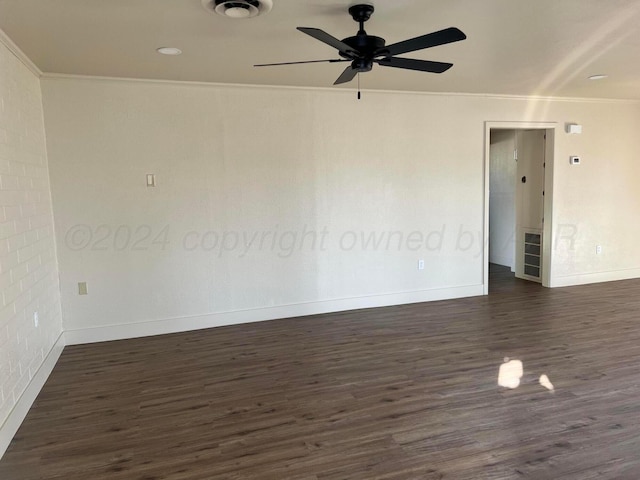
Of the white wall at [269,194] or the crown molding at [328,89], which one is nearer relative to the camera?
the crown molding at [328,89]

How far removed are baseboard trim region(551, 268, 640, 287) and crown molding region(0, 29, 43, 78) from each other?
6.25m

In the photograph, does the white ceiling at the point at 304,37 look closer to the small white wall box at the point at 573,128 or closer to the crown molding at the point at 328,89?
the crown molding at the point at 328,89

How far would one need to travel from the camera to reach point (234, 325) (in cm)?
452

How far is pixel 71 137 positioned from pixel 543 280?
591cm

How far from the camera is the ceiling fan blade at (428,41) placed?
2295mm

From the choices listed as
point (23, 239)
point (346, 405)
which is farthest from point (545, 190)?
point (23, 239)

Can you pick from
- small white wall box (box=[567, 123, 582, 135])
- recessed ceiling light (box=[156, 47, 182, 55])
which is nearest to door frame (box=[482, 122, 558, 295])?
small white wall box (box=[567, 123, 582, 135])


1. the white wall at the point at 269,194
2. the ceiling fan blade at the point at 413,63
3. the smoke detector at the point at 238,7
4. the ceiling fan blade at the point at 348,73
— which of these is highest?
the smoke detector at the point at 238,7

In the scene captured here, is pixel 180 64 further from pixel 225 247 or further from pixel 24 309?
pixel 24 309

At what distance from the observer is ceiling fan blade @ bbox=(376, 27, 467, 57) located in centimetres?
229

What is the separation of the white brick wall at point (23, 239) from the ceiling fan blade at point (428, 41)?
252 centimetres

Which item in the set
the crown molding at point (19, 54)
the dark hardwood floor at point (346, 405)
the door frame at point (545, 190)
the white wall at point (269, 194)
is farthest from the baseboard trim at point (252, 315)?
the crown molding at point (19, 54)

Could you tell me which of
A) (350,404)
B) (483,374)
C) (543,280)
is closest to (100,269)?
(350,404)

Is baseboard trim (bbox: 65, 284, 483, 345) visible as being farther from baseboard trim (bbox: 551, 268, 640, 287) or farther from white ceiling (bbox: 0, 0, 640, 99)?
white ceiling (bbox: 0, 0, 640, 99)
